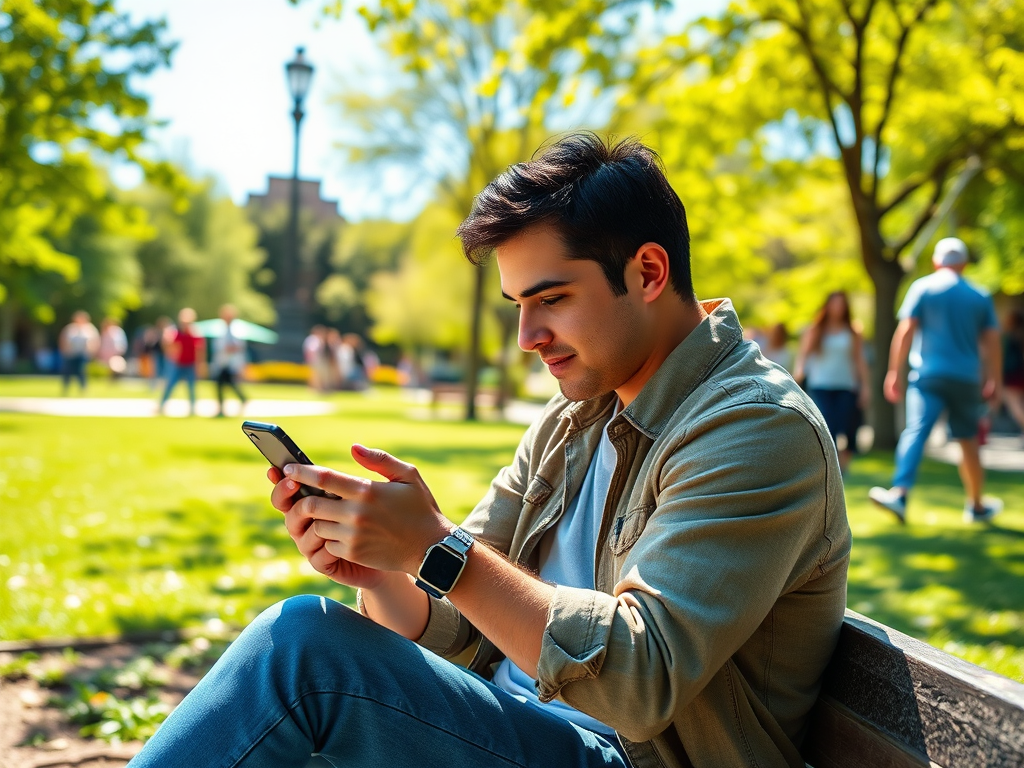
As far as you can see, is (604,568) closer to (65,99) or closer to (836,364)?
(836,364)

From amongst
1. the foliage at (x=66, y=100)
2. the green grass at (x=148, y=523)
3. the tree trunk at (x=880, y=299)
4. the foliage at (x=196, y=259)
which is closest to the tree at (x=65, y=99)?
the foliage at (x=66, y=100)

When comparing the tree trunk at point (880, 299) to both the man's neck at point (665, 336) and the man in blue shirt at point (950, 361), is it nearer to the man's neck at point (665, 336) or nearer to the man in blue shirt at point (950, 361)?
the man in blue shirt at point (950, 361)

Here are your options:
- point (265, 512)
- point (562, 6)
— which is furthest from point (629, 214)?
point (562, 6)

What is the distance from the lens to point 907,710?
1489mm

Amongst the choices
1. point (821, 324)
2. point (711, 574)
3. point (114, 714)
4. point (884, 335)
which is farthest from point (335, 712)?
point (884, 335)

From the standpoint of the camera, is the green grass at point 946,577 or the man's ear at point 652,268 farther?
the green grass at point 946,577

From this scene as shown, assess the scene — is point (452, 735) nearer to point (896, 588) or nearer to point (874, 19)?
point (896, 588)

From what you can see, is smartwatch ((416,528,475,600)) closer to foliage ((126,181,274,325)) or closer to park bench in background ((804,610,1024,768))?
park bench in background ((804,610,1024,768))

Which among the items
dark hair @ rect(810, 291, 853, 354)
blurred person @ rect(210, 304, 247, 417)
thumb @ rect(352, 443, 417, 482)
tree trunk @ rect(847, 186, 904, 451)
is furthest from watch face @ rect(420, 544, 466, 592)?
blurred person @ rect(210, 304, 247, 417)

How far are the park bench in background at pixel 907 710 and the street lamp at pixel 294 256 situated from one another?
17742mm

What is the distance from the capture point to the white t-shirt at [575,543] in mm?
2049

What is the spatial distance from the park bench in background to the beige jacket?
48mm

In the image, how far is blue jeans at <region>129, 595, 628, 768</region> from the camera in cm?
162

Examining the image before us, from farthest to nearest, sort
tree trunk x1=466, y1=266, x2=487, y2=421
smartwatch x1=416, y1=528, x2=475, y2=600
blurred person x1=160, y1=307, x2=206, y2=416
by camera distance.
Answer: tree trunk x1=466, y1=266, x2=487, y2=421
blurred person x1=160, y1=307, x2=206, y2=416
smartwatch x1=416, y1=528, x2=475, y2=600
